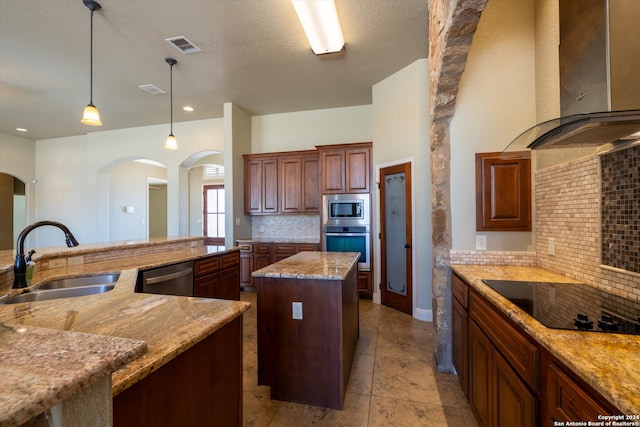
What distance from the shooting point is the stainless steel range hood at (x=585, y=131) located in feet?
3.41

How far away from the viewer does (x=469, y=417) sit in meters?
1.76

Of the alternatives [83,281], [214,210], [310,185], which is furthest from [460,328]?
[214,210]

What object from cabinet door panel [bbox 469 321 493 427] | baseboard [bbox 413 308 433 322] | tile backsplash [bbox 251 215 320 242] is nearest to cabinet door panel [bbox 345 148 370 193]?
tile backsplash [bbox 251 215 320 242]

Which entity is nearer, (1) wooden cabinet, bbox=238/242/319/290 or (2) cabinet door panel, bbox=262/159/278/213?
(1) wooden cabinet, bbox=238/242/319/290

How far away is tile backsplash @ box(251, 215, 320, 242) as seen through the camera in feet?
16.5

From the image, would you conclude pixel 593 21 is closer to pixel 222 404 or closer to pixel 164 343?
pixel 164 343

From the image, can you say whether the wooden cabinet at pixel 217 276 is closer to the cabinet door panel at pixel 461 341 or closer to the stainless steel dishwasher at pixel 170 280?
the stainless steel dishwasher at pixel 170 280

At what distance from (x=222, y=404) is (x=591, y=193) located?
2170 millimetres

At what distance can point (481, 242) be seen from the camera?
220 cm

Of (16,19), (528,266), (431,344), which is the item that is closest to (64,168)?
(16,19)

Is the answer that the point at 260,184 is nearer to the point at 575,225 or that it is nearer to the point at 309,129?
the point at 309,129

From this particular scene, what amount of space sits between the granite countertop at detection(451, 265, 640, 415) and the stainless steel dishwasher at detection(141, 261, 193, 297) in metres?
2.58

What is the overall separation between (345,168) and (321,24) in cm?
207

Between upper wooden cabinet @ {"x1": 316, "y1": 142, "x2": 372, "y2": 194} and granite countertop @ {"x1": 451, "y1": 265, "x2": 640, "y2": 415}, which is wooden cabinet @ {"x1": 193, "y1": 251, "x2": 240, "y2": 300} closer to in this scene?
upper wooden cabinet @ {"x1": 316, "y1": 142, "x2": 372, "y2": 194}
